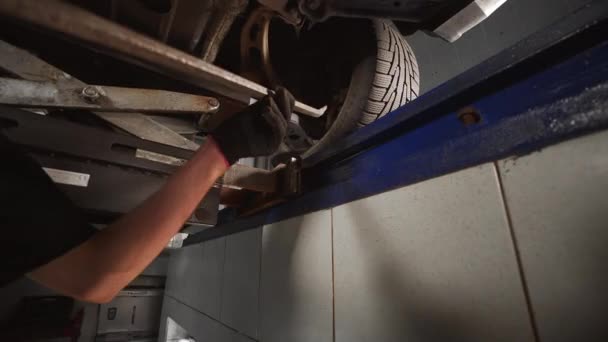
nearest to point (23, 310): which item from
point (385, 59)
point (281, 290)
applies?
point (281, 290)

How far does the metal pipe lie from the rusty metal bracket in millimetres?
144

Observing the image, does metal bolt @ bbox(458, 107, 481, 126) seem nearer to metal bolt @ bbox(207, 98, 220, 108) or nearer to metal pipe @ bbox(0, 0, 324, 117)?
metal pipe @ bbox(0, 0, 324, 117)

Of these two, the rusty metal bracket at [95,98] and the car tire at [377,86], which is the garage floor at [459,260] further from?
the rusty metal bracket at [95,98]

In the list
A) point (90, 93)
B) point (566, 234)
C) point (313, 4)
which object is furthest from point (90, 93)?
point (566, 234)

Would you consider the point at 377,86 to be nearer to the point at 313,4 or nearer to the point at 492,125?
the point at 313,4

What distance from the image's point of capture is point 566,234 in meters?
0.37

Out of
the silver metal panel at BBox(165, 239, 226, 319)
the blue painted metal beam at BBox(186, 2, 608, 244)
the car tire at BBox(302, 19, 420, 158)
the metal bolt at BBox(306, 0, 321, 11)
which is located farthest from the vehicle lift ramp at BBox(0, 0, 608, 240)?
the silver metal panel at BBox(165, 239, 226, 319)

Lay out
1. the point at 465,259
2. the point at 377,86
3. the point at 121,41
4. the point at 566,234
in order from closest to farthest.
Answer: the point at 566,234 < the point at 465,259 < the point at 121,41 < the point at 377,86

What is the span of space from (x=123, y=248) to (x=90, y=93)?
0.51 meters

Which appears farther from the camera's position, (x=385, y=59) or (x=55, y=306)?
(x=55, y=306)

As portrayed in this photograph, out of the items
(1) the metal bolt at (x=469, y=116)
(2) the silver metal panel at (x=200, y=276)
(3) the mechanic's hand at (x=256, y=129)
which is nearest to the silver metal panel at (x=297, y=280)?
(3) the mechanic's hand at (x=256, y=129)

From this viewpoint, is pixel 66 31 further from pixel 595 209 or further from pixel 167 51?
pixel 595 209

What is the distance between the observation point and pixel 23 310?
251 cm

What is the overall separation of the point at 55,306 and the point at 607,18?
3896 mm
